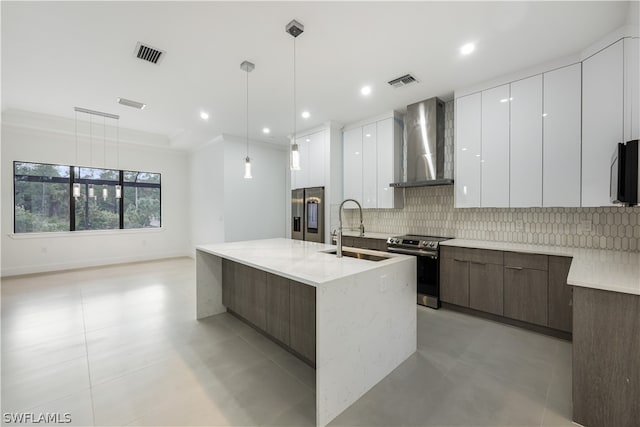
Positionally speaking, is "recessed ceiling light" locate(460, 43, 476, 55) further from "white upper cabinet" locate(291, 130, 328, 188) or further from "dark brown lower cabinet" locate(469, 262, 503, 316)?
"white upper cabinet" locate(291, 130, 328, 188)

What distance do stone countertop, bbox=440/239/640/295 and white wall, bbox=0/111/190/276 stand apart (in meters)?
7.04

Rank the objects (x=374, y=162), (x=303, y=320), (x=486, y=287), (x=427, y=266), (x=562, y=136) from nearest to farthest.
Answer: (x=303, y=320) → (x=562, y=136) → (x=486, y=287) → (x=427, y=266) → (x=374, y=162)

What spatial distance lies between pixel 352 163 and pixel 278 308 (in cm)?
315

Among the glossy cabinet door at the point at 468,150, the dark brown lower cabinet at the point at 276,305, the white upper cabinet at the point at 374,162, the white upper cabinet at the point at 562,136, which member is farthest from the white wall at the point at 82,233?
the white upper cabinet at the point at 562,136

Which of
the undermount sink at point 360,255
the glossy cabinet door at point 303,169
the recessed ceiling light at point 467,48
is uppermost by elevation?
the recessed ceiling light at point 467,48

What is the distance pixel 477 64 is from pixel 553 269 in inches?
91.0

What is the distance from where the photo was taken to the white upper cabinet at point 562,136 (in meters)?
2.75

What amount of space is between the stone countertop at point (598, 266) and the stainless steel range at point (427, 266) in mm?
338

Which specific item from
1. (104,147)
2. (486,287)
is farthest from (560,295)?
(104,147)

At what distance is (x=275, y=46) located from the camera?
2604mm

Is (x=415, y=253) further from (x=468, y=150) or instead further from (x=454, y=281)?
(x=468, y=150)

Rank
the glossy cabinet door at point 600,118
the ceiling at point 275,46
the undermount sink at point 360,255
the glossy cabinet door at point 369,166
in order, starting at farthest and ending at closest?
the glossy cabinet door at point 369,166 < the undermount sink at point 360,255 < the glossy cabinet door at point 600,118 < the ceiling at point 275,46

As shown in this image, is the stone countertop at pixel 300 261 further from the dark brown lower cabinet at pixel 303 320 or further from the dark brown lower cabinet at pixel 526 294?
the dark brown lower cabinet at pixel 526 294

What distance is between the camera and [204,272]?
345 centimetres
